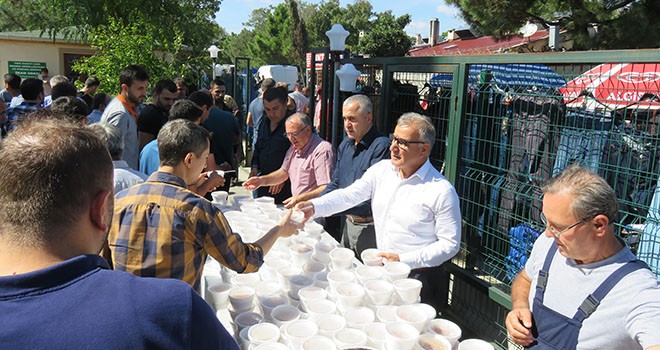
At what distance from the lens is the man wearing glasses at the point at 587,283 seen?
1660 millimetres

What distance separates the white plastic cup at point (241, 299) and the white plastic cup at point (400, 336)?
0.64 m

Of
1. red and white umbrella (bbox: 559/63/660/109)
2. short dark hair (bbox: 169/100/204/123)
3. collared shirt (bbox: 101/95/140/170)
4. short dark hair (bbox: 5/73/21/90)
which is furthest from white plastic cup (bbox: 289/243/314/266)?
short dark hair (bbox: 5/73/21/90)

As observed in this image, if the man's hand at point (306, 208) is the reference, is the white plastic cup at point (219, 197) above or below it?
below

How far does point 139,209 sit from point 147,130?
10.4 ft

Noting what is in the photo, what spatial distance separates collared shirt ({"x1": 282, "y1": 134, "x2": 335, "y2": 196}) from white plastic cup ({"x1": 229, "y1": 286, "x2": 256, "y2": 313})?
1948mm

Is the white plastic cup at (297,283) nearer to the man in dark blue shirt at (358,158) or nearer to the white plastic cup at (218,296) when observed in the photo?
the white plastic cup at (218,296)

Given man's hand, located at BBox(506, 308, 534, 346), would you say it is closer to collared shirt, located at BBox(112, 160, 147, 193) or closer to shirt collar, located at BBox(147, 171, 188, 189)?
shirt collar, located at BBox(147, 171, 188, 189)

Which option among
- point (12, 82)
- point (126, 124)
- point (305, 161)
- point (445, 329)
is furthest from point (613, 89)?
point (12, 82)

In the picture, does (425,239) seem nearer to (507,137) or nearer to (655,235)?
(507,137)

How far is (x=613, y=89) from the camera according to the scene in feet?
7.95

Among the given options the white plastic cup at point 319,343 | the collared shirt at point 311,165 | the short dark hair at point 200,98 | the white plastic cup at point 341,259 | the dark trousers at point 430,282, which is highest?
the short dark hair at point 200,98

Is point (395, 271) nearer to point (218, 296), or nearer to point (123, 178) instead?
point (218, 296)

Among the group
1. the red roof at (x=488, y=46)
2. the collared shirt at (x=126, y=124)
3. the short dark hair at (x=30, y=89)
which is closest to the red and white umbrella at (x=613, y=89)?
the collared shirt at (x=126, y=124)

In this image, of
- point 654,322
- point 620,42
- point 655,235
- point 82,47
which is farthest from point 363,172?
point 82,47
